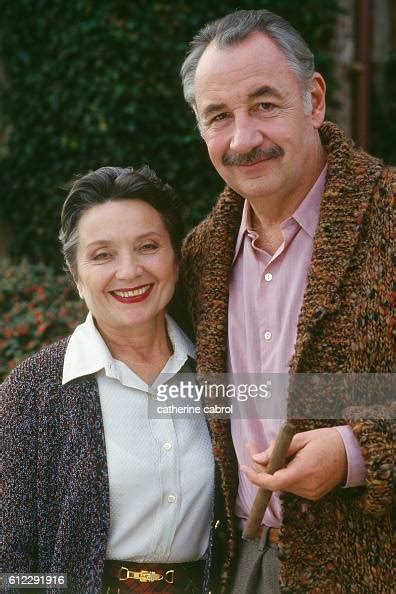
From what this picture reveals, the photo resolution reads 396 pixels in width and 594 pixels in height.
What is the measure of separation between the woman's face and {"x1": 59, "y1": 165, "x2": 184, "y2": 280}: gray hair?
0.02 metres

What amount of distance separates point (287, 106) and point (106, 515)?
→ 1047 millimetres

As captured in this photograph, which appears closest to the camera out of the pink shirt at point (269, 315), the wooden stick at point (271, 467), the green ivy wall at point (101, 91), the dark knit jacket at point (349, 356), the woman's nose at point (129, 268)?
the wooden stick at point (271, 467)

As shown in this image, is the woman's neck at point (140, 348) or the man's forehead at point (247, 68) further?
the woman's neck at point (140, 348)

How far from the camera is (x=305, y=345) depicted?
1.75m

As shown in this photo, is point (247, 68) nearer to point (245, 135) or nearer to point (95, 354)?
point (245, 135)

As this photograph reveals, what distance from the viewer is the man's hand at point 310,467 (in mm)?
1622

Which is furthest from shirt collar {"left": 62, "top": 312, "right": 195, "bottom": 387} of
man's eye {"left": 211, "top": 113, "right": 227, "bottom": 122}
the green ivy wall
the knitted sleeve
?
the green ivy wall

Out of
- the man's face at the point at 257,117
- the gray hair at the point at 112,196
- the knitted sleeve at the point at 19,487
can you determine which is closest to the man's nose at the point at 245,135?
the man's face at the point at 257,117

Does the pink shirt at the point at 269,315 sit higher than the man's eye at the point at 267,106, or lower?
lower

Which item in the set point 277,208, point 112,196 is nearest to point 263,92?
point 277,208

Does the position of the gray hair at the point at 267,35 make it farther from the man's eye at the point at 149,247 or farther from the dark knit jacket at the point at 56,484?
the dark knit jacket at the point at 56,484

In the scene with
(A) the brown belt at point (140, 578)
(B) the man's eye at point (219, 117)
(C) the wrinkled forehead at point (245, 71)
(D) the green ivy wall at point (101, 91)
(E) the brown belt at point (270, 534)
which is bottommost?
(A) the brown belt at point (140, 578)

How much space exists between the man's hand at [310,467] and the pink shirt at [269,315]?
0.19 m

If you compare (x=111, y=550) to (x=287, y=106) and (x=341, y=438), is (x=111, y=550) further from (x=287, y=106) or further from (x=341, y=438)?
(x=287, y=106)
